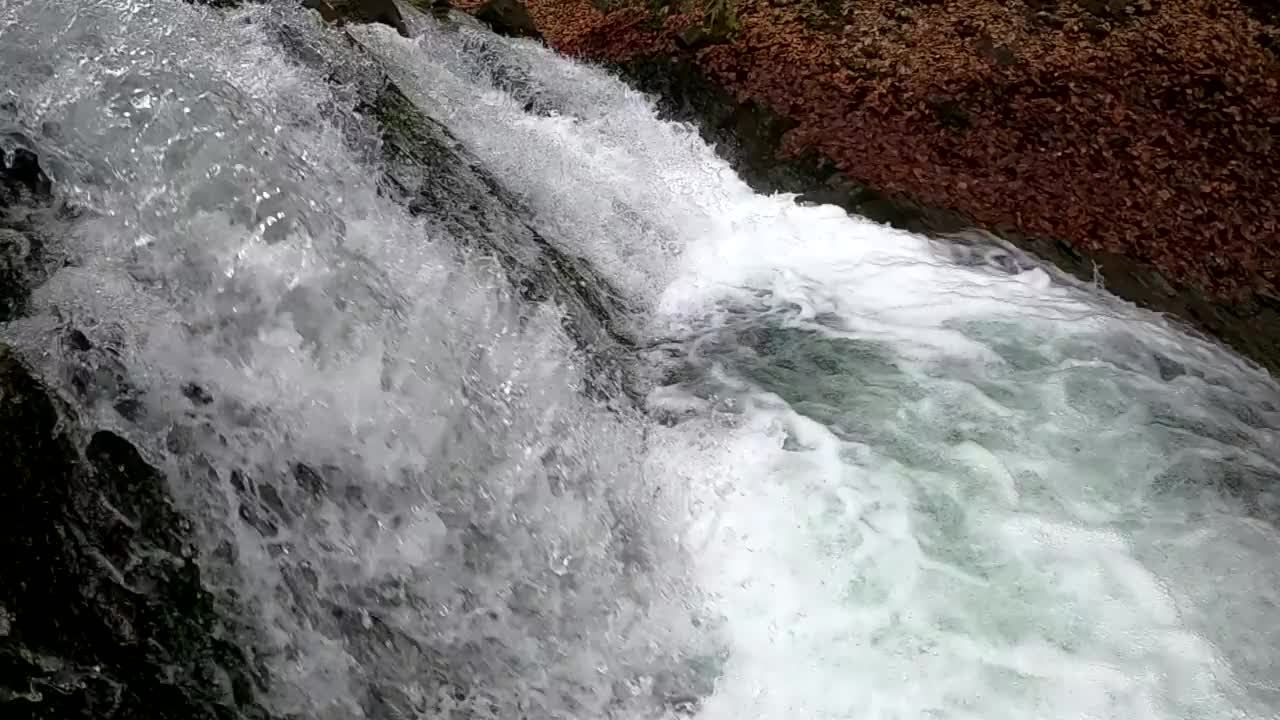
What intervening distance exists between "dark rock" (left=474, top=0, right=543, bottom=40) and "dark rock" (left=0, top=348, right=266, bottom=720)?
6.32 meters

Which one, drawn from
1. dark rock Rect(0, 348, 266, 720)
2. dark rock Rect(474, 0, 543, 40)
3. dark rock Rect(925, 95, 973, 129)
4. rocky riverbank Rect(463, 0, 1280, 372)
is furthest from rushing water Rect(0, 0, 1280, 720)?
dark rock Rect(474, 0, 543, 40)

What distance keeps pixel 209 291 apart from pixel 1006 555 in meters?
3.46

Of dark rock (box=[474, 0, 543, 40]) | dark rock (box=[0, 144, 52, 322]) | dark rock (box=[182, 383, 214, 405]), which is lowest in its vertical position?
dark rock (box=[182, 383, 214, 405])

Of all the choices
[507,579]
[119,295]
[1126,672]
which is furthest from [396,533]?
[1126,672]

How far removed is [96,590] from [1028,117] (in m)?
6.82

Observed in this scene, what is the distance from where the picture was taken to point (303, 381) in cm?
358

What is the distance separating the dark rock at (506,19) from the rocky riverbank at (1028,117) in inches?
1.1

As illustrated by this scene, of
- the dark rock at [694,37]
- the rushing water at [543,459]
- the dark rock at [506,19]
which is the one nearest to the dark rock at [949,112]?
the dark rock at [694,37]

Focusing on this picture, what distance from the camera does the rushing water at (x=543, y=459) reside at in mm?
3396

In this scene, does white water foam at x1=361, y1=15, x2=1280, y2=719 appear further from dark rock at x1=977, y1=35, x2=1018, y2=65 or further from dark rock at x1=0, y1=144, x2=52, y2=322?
dark rock at x1=0, y1=144, x2=52, y2=322

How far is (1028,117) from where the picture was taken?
7141 mm

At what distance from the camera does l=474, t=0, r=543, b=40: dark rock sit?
27.9 feet

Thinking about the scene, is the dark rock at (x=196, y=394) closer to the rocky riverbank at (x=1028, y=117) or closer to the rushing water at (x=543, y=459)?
the rushing water at (x=543, y=459)

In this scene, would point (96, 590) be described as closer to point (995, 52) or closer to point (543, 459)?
point (543, 459)
